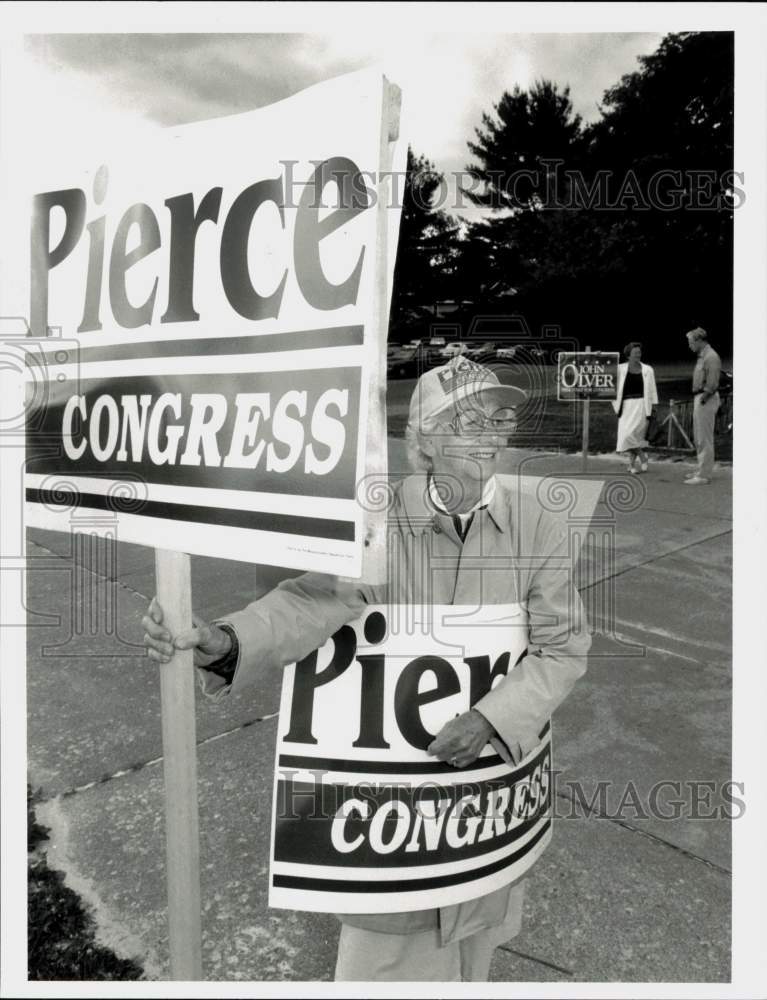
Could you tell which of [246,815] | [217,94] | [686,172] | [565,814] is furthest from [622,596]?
[686,172]

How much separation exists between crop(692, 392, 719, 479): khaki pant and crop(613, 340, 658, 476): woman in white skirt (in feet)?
2.28

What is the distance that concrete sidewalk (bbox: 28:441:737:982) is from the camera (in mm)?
2283

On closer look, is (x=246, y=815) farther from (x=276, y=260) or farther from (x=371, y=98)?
(x=371, y=98)

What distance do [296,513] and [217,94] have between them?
1163 mm

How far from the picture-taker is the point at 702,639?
438 cm

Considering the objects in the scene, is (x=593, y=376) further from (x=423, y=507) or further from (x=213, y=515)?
(x=213, y=515)

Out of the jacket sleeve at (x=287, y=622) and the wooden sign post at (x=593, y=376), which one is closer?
the jacket sleeve at (x=287, y=622)

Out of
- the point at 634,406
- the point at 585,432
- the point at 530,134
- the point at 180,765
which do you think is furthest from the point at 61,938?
the point at 530,134

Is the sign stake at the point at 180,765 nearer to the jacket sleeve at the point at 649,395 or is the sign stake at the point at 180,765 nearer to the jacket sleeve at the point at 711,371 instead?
the jacket sleeve at the point at 711,371

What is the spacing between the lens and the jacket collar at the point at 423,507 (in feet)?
5.74

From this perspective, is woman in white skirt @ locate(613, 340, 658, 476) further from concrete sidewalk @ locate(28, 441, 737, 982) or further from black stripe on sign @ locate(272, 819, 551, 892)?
black stripe on sign @ locate(272, 819, 551, 892)

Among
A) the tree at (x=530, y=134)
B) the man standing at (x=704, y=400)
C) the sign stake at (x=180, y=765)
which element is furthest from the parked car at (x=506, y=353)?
the sign stake at (x=180, y=765)

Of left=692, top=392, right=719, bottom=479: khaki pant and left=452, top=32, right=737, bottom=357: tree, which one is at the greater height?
left=452, top=32, right=737, bottom=357: tree

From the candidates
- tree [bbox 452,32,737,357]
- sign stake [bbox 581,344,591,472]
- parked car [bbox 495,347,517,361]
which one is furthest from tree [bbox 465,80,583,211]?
sign stake [bbox 581,344,591,472]
